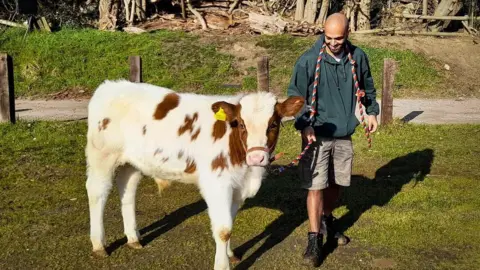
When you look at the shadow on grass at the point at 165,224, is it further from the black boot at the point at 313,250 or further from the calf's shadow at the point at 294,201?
the black boot at the point at 313,250

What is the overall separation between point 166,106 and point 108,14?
17.4 metres

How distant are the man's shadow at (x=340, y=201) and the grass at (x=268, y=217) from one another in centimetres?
1

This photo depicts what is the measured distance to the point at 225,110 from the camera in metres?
5.03

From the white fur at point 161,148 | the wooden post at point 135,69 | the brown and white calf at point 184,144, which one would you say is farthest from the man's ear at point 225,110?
the wooden post at point 135,69

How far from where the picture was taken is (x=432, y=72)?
18.0 m

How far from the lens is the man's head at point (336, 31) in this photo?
5.07 m

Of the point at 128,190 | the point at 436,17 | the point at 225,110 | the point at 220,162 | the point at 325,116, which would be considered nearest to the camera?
the point at 225,110

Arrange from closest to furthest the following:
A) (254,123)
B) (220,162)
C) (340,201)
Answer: (254,123)
(220,162)
(340,201)

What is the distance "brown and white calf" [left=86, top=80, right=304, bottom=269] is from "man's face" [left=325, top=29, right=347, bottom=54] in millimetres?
602

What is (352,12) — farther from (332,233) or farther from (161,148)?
(161,148)

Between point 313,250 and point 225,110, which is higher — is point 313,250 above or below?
below

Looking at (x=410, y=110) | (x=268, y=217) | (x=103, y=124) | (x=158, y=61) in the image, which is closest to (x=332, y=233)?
(x=268, y=217)

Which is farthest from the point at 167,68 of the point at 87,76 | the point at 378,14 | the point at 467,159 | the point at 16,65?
the point at 467,159

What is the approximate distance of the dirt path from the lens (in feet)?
42.3
